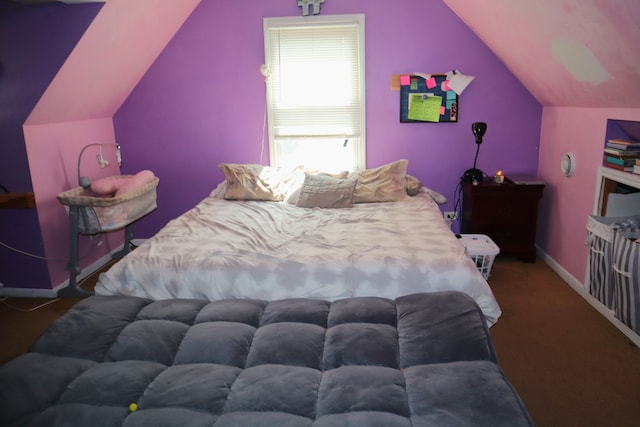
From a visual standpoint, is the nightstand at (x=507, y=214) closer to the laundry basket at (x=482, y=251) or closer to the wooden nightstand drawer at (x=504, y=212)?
the wooden nightstand drawer at (x=504, y=212)

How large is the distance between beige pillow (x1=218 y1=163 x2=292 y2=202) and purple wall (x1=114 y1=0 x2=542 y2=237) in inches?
15.8

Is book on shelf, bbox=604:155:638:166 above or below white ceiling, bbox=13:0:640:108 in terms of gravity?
below

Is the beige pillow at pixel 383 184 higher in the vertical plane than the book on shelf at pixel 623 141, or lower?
lower

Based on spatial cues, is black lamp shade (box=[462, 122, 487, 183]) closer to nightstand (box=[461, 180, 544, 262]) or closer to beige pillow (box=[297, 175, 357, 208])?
nightstand (box=[461, 180, 544, 262])

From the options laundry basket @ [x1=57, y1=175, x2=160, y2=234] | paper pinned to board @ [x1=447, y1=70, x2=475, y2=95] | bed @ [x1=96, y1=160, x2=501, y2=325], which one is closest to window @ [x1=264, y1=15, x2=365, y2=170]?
bed @ [x1=96, y1=160, x2=501, y2=325]

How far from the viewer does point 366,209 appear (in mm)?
3494

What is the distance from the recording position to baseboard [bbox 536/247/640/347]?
2.69 meters

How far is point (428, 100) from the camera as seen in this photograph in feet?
13.2

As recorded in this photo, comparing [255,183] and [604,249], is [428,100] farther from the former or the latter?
[604,249]

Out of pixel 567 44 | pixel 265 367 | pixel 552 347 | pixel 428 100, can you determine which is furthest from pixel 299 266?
pixel 428 100

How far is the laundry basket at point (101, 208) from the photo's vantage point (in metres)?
3.26

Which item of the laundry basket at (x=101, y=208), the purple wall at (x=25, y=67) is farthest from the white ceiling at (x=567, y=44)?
the laundry basket at (x=101, y=208)

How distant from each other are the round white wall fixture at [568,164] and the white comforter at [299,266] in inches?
49.3

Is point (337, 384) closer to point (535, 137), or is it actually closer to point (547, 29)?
point (547, 29)
